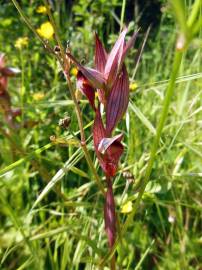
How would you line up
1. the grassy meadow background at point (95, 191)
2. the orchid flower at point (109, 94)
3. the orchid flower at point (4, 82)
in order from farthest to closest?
1. the orchid flower at point (4, 82)
2. the grassy meadow background at point (95, 191)
3. the orchid flower at point (109, 94)

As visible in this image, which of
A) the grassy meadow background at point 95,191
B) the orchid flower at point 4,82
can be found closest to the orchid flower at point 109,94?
the grassy meadow background at point 95,191

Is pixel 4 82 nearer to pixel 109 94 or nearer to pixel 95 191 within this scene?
pixel 95 191

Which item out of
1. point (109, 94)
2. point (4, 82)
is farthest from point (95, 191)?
point (109, 94)

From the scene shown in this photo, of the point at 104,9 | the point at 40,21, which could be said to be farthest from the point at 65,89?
the point at 40,21

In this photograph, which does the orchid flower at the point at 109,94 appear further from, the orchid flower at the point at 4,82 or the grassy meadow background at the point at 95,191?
the orchid flower at the point at 4,82

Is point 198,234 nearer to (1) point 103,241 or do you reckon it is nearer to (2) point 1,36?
(1) point 103,241

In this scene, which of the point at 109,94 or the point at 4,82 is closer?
the point at 109,94

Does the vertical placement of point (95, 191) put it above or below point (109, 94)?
below

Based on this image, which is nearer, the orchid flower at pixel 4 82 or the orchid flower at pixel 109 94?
the orchid flower at pixel 109 94

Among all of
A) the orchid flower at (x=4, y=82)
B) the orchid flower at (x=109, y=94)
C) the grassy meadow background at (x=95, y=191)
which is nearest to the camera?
the orchid flower at (x=109, y=94)
